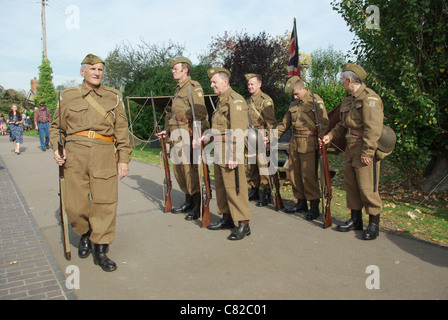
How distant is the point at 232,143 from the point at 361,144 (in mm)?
1651

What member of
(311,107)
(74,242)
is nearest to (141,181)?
(74,242)

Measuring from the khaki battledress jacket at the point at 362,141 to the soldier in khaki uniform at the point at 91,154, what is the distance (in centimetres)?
298

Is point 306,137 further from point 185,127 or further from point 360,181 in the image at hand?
point 185,127

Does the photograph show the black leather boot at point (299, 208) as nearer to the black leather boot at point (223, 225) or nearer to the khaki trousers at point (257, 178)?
the khaki trousers at point (257, 178)

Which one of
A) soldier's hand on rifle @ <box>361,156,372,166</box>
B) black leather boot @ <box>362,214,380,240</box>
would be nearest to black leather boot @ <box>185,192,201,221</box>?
black leather boot @ <box>362,214,380,240</box>

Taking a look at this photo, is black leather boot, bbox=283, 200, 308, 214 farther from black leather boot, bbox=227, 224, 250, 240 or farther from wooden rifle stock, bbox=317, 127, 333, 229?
black leather boot, bbox=227, 224, 250, 240

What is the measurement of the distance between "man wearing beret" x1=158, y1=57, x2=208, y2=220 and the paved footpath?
55 cm

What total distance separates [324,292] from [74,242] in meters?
3.17

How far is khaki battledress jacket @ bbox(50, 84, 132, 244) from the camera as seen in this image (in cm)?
390

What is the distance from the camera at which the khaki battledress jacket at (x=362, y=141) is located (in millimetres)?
4531

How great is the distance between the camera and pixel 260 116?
6473 millimetres

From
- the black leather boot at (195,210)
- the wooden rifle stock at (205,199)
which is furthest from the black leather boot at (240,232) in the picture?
the black leather boot at (195,210)

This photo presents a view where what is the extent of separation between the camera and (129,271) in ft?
12.7
